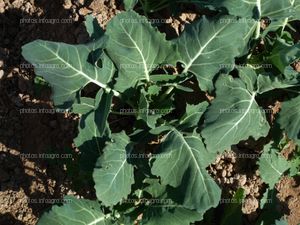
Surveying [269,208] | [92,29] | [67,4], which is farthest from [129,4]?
[269,208]

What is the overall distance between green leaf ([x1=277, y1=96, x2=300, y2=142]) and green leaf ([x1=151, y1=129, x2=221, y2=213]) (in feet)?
1.89

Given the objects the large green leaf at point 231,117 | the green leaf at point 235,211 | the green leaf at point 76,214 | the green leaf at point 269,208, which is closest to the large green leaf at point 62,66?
the green leaf at point 76,214

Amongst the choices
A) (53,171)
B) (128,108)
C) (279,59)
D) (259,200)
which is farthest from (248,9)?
(53,171)

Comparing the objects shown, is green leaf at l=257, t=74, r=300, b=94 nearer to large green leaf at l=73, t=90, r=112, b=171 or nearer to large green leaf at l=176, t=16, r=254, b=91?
large green leaf at l=176, t=16, r=254, b=91

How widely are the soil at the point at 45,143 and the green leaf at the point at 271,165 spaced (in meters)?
0.21

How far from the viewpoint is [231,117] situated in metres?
3.78

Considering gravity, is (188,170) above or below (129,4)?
below

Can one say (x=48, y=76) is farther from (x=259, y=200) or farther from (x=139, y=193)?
(x=259, y=200)

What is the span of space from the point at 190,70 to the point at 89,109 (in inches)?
31.5

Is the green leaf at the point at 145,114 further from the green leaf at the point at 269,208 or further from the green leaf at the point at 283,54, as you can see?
the green leaf at the point at 269,208

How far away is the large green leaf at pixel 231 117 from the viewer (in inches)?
147

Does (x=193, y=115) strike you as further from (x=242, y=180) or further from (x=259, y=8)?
(x=259, y=8)

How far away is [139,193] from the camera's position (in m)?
4.12

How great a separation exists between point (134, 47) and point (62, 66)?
1.72 ft
